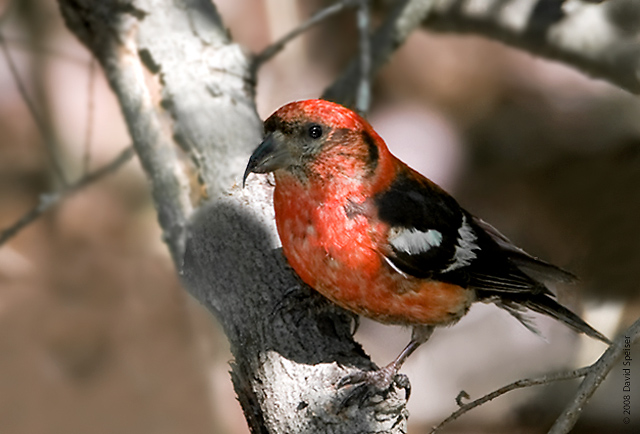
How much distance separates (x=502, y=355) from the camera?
15.1ft

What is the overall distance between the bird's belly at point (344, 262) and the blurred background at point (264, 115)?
43cm

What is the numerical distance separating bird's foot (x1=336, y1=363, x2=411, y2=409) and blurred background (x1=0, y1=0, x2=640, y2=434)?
0.42m

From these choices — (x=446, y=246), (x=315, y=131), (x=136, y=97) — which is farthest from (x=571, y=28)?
(x=136, y=97)

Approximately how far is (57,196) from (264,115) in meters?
2.15

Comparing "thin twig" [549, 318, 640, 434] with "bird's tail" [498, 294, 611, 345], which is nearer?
"thin twig" [549, 318, 640, 434]

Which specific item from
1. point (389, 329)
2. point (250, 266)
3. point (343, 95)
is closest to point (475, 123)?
point (343, 95)

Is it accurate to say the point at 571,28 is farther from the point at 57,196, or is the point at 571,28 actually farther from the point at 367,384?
the point at 57,196

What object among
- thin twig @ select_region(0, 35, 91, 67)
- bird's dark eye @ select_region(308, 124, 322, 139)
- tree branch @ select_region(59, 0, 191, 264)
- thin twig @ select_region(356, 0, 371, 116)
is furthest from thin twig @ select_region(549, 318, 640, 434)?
thin twig @ select_region(0, 35, 91, 67)

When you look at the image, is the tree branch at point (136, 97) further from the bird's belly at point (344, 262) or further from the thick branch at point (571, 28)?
the thick branch at point (571, 28)

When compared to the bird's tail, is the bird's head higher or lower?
higher

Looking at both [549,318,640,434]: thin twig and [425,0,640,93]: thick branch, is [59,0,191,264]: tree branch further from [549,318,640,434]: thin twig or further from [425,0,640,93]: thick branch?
[425,0,640,93]: thick branch

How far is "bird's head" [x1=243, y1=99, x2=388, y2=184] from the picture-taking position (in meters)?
2.66

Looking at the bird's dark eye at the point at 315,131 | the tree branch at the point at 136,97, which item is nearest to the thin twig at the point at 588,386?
the bird's dark eye at the point at 315,131

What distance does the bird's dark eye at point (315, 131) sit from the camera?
269 cm
